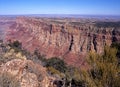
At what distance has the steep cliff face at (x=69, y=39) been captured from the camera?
5447cm

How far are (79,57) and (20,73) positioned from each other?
139 ft

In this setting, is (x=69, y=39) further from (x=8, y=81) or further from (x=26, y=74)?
(x=8, y=81)

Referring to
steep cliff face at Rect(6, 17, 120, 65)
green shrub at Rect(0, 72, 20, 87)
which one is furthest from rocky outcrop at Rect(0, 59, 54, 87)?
steep cliff face at Rect(6, 17, 120, 65)

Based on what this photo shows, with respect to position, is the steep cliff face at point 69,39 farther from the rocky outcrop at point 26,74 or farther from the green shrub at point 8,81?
the green shrub at point 8,81

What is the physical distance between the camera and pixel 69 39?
62.7m

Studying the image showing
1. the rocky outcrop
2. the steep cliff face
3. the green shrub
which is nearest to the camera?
the green shrub

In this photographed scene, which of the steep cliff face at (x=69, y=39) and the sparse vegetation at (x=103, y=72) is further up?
the sparse vegetation at (x=103, y=72)

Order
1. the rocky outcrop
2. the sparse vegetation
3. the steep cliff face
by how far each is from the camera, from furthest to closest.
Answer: the steep cliff face → the rocky outcrop → the sparse vegetation

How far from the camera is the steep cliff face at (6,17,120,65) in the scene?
54469 mm

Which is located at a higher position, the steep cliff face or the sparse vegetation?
the sparse vegetation

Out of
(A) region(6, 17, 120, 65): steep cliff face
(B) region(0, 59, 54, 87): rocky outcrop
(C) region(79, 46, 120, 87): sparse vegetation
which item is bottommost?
(A) region(6, 17, 120, 65): steep cliff face

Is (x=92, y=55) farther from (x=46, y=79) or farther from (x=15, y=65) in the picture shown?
(x=15, y=65)

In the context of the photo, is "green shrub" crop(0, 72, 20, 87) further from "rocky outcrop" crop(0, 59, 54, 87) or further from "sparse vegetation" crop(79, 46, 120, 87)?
"sparse vegetation" crop(79, 46, 120, 87)

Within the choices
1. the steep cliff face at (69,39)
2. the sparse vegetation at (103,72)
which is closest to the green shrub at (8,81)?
the sparse vegetation at (103,72)
